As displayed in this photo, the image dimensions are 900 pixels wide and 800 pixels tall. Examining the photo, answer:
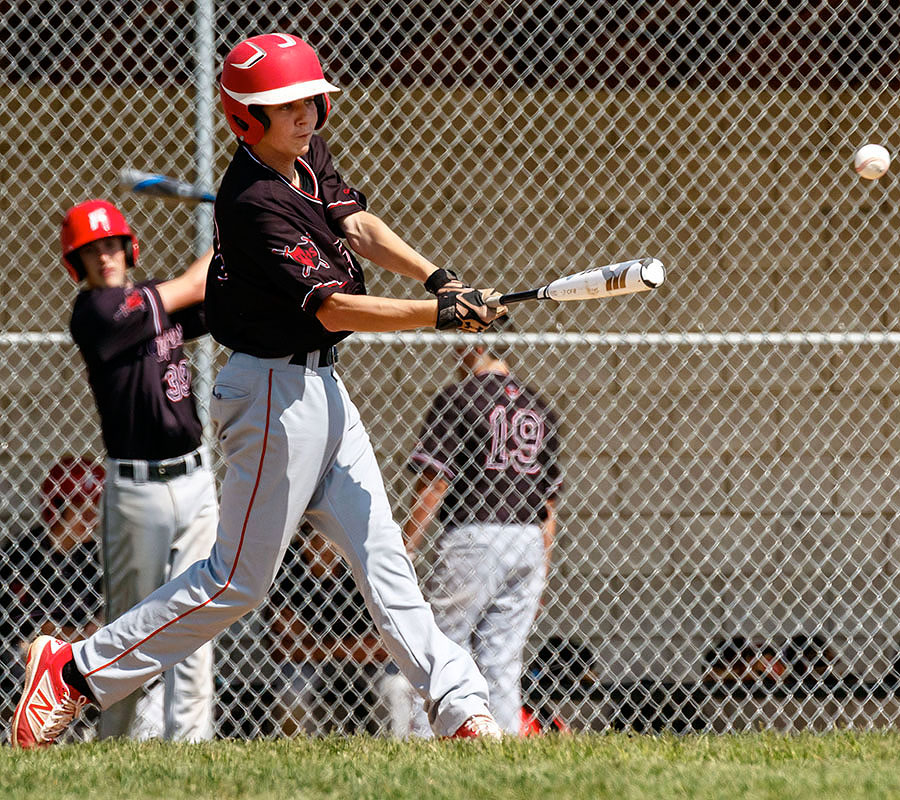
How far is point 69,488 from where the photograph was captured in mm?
5668

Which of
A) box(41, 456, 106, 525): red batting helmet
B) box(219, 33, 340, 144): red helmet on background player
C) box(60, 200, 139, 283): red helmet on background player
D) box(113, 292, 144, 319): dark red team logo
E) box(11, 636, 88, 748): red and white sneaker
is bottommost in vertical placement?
box(41, 456, 106, 525): red batting helmet

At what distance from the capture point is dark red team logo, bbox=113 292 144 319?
4.33 meters

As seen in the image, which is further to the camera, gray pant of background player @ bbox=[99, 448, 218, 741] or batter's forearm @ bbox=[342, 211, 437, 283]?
gray pant of background player @ bbox=[99, 448, 218, 741]

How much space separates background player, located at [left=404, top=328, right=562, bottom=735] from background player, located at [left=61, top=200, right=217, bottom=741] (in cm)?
Answer: 101

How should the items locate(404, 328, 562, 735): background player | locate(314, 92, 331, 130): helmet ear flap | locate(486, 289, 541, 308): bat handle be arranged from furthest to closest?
locate(404, 328, 562, 735): background player
locate(314, 92, 331, 130): helmet ear flap
locate(486, 289, 541, 308): bat handle

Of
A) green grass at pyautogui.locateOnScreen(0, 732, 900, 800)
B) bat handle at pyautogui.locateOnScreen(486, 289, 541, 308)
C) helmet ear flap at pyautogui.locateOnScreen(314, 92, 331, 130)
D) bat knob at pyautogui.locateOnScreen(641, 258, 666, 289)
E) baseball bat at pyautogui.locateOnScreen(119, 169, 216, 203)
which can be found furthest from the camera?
baseball bat at pyautogui.locateOnScreen(119, 169, 216, 203)

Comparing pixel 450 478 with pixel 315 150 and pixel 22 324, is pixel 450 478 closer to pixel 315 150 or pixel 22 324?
pixel 315 150

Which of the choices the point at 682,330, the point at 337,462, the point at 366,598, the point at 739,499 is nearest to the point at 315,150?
the point at 337,462

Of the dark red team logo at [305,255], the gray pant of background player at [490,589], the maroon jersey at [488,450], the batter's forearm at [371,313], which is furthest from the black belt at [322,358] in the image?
the gray pant of background player at [490,589]

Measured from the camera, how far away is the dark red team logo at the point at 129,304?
4332mm

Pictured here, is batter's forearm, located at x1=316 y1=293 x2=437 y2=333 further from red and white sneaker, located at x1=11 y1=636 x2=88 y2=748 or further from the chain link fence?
the chain link fence

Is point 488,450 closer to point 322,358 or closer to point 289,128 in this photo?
point 322,358

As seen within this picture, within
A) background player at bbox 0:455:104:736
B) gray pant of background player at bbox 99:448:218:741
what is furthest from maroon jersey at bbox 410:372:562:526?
background player at bbox 0:455:104:736

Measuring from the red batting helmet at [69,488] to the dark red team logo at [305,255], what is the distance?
8.00 feet
